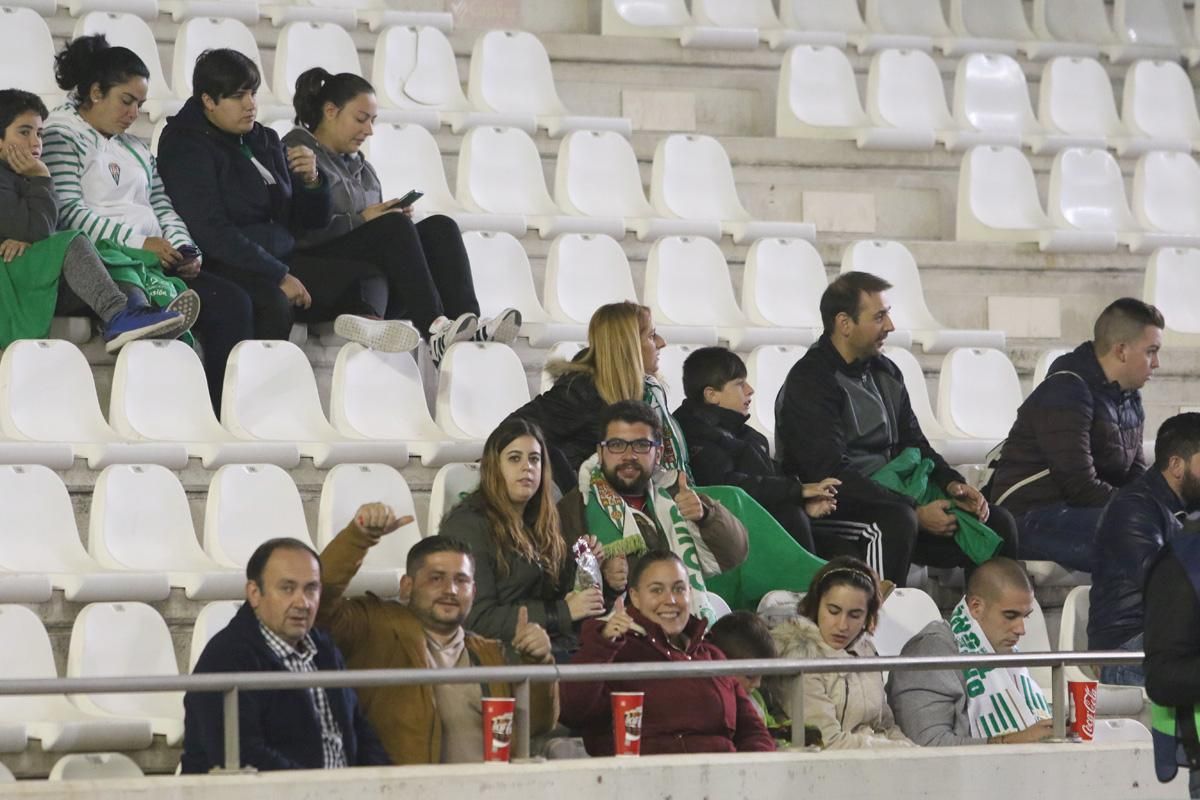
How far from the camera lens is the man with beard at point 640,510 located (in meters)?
5.74

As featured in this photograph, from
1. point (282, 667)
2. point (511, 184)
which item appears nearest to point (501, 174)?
point (511, 184)

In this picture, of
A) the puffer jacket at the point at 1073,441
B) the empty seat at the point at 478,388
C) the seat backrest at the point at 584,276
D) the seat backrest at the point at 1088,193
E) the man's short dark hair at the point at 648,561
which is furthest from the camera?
the seat backrest at the point at 1088,193

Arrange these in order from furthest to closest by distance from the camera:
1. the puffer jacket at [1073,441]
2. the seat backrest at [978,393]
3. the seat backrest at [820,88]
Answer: the seat backrest at [820,88], the seat backrest at [978,393], the puffer jacket at [1073,441]

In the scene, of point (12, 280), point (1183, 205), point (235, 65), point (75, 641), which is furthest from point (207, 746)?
point (1183, 205)

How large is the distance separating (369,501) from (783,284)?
237 centimetres

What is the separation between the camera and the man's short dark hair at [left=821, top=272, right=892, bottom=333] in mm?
6598

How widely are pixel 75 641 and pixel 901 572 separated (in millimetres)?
2283

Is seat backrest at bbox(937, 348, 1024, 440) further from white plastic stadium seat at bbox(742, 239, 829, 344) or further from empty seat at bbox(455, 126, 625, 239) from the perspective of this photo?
empty seat at bbox(455, 126, 625, 239)

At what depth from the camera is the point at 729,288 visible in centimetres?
775

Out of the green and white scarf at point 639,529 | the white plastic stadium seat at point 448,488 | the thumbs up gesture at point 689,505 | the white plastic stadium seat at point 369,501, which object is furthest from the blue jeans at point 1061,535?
the white plastic stadium seat at point 369,501

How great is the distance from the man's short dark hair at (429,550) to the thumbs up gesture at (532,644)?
0.66ft

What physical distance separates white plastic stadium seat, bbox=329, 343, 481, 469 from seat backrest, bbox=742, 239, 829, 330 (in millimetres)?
1545

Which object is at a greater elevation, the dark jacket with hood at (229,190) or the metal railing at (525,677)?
the dark jacket with hood at (229,190)

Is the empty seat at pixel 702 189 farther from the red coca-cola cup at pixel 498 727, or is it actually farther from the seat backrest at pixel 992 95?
the red coca-cola cup at pixel 498 727
